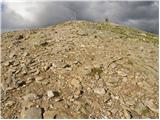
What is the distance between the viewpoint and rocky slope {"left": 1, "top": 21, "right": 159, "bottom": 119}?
1098 cm

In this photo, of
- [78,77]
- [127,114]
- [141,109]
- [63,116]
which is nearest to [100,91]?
[78,77]

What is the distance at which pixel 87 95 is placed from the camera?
1191cm

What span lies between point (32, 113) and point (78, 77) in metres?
3.54

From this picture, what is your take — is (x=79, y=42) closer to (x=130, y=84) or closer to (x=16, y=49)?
(x=16, y=49)

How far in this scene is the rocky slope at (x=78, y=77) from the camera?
11.0 m

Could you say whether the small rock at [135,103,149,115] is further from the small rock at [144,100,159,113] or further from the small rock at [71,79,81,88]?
the small rock at [71,79,81,88]

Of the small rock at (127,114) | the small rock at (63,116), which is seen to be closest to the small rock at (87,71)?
the small rock at (127,114)

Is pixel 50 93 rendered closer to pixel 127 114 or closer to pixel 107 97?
pixel 107 97

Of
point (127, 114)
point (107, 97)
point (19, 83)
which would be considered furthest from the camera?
point (19, 83)

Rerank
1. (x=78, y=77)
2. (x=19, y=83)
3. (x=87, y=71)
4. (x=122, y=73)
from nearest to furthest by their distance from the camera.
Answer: (x=19, y=83) < (x=78, y=77) < (x=122, y=73) < (x=87, y=71)

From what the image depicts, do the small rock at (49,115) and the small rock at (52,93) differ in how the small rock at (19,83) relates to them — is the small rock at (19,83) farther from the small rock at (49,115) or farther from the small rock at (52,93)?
the small rock at (49,115)

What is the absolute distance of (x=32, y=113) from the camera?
10.4 meters

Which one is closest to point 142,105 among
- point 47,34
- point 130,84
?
point 130,84

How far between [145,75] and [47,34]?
867 cm
